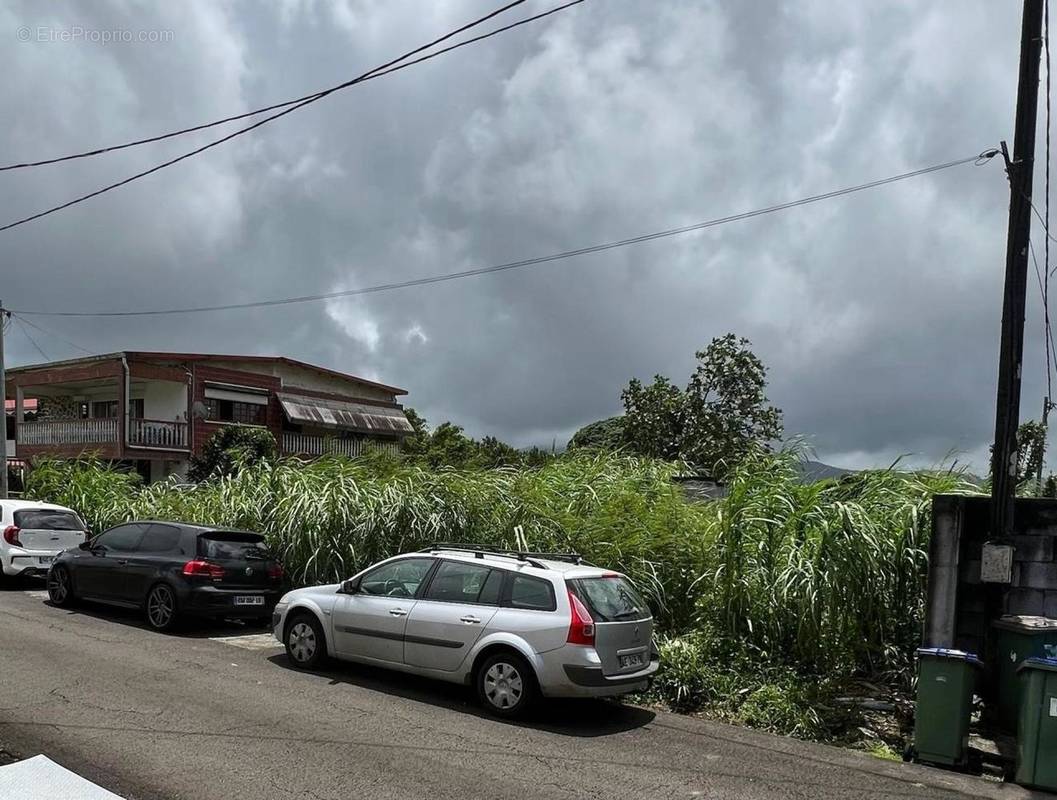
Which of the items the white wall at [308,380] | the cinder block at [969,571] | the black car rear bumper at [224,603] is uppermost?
the white wall at [308,380]

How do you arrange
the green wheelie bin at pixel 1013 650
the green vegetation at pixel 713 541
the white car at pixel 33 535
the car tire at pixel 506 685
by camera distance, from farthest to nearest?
1. the white car at pixel 33 535
2. the green vegetation at pixel 713 541
3. the car tire at pixel 506 685
4. the green wheelie bin at pixel 1013 650

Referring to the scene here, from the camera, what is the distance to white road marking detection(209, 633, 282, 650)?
36.0 feet

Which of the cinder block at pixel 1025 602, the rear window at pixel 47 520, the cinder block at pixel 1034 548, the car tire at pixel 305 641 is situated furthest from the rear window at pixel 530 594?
the rear window at pixel 47 520

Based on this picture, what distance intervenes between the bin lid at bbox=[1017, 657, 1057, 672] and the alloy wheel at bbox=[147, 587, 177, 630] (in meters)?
9.75

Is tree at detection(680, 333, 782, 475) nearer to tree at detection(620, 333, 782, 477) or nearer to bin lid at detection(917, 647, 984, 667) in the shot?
tree at detection(620, 333, 782, 477)

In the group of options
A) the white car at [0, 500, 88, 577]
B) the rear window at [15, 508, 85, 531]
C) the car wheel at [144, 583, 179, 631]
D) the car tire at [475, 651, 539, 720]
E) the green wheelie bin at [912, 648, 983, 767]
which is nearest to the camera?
the green wheelie bin at [912, 648, 983, 767]

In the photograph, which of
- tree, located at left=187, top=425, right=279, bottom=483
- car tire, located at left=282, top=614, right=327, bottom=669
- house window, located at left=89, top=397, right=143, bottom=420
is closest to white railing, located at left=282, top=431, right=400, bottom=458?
tree, located at left=187, top=425, right=279, bottom=483

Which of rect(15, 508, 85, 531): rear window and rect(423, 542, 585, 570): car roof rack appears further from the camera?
rect(15, 508, 85, 531): rear window

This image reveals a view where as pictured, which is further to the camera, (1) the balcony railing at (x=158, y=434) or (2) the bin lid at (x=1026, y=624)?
(1) the balcony railing at (x=158, y=434)

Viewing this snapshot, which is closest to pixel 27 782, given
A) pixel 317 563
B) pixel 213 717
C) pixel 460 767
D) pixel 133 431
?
pixel 213 717

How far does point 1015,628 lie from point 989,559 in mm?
666

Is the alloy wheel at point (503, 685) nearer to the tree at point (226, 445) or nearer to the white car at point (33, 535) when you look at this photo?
the white car at point (33, 535)

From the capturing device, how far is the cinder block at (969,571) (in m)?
8.59

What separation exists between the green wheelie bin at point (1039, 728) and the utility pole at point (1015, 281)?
178cm
